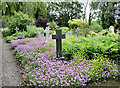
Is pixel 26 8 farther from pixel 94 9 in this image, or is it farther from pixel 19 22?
pixel 94 9

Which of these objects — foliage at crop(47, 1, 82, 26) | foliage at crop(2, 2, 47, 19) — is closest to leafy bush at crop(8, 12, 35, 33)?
foliage at crop(2, 2, 47, 19)

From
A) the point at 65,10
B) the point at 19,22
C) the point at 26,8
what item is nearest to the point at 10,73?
the point at 19,22

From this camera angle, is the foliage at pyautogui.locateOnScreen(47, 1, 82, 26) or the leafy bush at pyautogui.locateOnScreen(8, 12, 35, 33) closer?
the leafy bush at pyautogui.locateOnScreen(8, 12, 35, 33)

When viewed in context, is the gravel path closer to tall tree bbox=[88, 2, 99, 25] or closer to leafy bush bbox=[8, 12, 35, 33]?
leafy bush bbox=[8, 12, 35, 33]

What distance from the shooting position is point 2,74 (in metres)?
3.76

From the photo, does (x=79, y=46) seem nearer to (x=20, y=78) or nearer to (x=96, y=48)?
(x=96, y=48)

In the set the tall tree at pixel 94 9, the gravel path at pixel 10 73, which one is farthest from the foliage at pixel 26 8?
the gravel path at pixel 10 73

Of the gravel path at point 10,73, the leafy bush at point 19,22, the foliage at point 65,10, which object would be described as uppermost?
the foliage at point 65,10

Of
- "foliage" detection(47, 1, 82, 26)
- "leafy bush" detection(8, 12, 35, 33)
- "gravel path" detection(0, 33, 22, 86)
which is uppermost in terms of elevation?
"foliage" detection(47, 1, 82, 26)

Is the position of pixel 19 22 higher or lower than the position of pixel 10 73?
higher

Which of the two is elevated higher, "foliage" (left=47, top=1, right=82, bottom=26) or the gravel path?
"foliage" (left=47, top=1, right=82, bottom=26)

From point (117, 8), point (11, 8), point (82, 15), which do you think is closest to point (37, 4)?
point (11, 8)

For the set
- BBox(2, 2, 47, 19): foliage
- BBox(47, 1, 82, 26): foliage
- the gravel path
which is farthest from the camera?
BBox(47, 1, 82, 26): foliage

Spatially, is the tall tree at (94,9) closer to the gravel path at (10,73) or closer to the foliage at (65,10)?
the foliage at (65,10)
